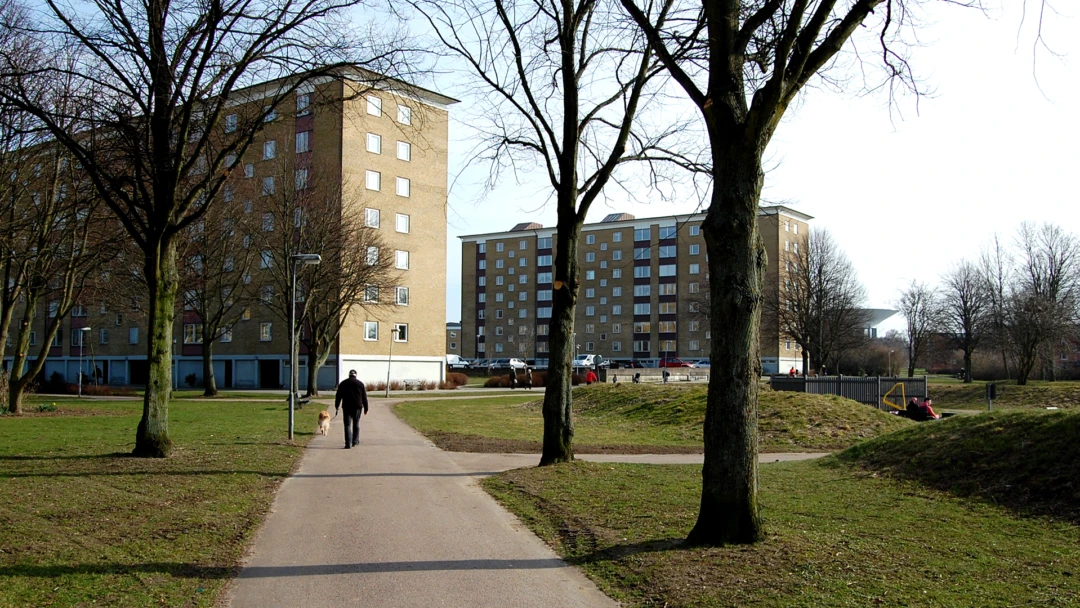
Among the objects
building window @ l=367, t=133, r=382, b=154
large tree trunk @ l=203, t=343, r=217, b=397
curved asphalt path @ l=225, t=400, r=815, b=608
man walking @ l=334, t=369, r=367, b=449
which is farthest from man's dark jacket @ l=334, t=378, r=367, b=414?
building window @ l=367, t=133, r=382, b=154

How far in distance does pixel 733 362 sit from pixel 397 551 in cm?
365

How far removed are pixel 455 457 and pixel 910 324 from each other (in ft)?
216

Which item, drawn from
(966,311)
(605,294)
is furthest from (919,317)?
(605,294)

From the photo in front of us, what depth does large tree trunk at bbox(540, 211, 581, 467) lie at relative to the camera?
1437 cm

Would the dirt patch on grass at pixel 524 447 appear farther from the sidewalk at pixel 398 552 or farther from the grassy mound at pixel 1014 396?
the grassy mound at pixel 1014 396

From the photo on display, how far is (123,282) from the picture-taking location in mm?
38062

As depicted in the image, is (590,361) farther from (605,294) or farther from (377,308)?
(377,308)

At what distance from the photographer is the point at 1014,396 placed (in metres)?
49.3

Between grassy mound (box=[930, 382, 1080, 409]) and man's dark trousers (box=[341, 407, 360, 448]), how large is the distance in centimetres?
3789

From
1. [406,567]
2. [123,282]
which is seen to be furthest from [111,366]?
[406,567]

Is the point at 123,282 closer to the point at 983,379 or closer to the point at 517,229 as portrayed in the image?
the point at 983,379

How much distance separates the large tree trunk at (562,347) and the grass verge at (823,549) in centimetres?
287

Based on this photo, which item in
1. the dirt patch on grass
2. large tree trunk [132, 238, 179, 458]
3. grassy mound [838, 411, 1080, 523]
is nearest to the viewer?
grassy mound [838, 411, 1080, 523]

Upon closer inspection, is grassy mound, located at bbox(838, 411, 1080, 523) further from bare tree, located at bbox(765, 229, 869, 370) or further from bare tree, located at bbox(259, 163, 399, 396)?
bare tree, located at bbox(765, 229, 869, 370)
